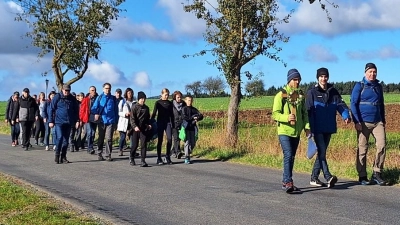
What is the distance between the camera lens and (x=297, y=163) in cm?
1388

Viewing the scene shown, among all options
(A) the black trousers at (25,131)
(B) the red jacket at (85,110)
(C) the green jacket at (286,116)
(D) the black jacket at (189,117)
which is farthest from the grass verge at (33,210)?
(A) the black trousers at (25,131)

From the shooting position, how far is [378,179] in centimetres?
1080

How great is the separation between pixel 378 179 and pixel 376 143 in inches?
25.2

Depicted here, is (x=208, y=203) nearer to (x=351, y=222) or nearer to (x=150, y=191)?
(x=150, y=191)

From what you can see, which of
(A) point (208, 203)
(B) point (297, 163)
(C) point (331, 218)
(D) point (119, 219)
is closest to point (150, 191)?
(A) point (208, 203)

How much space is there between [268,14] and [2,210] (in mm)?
11901

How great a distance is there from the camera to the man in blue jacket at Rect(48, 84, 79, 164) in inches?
608

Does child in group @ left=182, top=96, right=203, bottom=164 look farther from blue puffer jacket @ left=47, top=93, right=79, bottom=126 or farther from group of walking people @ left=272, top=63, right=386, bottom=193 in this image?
group of walking people @ left=272, top=63, right=386, bottom=193

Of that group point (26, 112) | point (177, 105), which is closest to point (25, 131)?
point (26, 112)

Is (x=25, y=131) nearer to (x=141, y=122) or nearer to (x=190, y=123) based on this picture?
(x=141, y=122)

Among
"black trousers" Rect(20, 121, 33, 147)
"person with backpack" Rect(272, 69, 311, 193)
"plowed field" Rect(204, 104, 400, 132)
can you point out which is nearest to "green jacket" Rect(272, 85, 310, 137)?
"person with backpack" Rect(272, 69, 311, 193)

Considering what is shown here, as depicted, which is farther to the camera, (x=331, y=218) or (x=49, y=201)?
(x=49, y=201)

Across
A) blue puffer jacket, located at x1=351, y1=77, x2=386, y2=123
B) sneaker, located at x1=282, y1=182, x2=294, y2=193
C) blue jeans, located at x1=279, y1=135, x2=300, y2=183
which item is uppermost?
blue puffer jacket, located at x1=351, y1=77, x2=386, y2=123

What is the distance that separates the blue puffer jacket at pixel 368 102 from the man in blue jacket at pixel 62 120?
7635 millimetres
